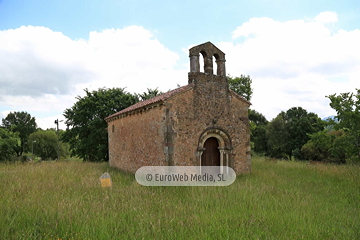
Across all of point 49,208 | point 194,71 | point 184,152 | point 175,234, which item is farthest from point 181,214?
point 194,71

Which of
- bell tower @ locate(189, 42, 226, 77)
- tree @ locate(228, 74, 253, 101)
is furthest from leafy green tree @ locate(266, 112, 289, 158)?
bell tower @ locate(189, 42, 226, 77)

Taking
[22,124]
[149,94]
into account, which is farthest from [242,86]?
[22,124]

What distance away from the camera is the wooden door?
40.6 feet

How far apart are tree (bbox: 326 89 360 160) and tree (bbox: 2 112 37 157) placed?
4716cm

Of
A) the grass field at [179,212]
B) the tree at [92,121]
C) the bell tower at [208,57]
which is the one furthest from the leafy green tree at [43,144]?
the bell tower at [208,57]

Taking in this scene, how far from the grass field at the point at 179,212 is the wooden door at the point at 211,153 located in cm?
274

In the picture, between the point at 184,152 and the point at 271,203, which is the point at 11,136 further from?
the point at 271,203

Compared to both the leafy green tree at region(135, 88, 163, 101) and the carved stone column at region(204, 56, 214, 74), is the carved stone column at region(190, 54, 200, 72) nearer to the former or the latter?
the carved stone column at region(204, 56, 214, 74)

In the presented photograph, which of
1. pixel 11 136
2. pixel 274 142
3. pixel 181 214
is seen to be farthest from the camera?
pixel 274 142

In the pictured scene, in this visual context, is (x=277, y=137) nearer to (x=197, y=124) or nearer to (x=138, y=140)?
(x=138, y=140)

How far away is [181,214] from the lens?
22.1 ft

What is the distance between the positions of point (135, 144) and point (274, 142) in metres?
28.0

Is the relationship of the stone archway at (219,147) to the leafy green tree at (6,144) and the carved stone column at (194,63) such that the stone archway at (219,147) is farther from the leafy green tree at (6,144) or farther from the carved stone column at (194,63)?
the leafy green tree at (6,144)

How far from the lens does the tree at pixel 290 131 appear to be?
34000 mm
